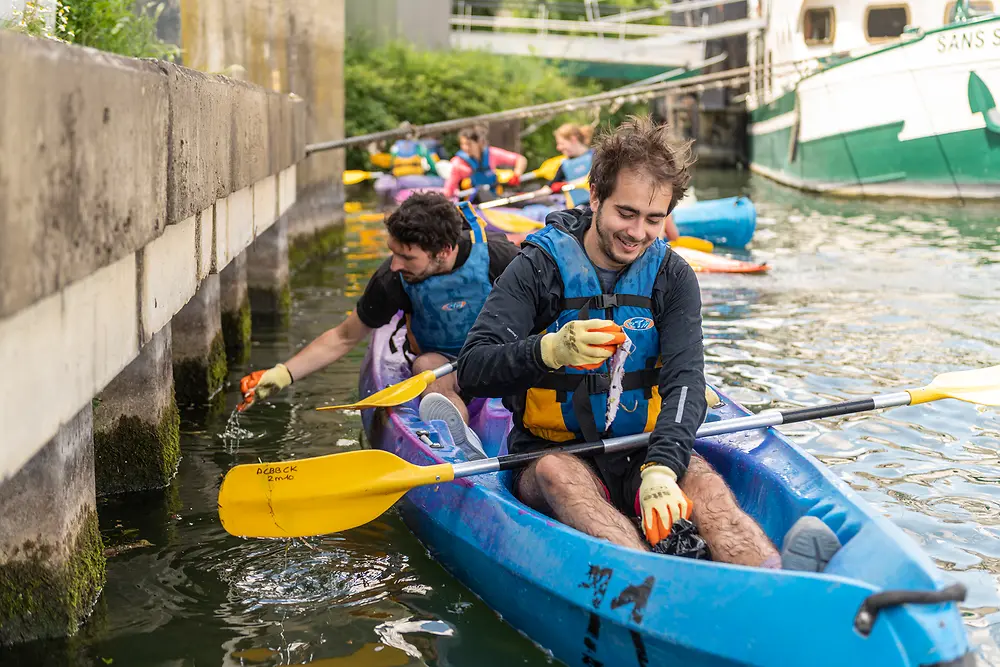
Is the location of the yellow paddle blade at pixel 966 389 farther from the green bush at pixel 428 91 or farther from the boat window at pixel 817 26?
the boat window at pixel 817 26

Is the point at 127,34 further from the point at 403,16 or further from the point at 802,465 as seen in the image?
the point at 403,16

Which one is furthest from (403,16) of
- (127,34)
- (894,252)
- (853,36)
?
(127,34)

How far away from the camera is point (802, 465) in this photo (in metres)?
3.55

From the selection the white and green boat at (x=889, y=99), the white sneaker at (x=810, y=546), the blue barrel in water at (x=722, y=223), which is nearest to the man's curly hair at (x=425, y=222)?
the white sneaker at (x=810, y=546)

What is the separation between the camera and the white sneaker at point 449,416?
4.41 m

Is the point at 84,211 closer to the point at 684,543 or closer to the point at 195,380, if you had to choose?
the point at 684,543

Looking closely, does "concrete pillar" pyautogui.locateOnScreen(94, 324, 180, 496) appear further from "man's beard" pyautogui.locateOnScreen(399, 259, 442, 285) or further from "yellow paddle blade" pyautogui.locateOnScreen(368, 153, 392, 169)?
"yellow paddle blade" pyautogui.locateOnScreen(368, 153, 392, 169)

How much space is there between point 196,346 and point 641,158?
10.8ft

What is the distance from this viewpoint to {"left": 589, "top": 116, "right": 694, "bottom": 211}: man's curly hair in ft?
10.7

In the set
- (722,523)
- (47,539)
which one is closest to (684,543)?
(722,523)

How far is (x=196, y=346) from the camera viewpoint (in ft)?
19.3

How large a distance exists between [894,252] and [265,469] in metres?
8.73

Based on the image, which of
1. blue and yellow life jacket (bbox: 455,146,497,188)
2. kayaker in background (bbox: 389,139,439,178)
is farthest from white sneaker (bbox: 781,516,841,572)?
kayaker in background (bbox: 389,139,439,178)

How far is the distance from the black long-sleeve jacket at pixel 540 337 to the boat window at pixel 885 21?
643 inches
